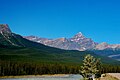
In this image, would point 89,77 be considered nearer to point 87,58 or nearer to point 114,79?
point 87,58

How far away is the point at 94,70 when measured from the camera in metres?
96.8

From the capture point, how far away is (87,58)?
9788 cm

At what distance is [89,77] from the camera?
99.6 metres

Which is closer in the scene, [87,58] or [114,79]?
[114,79]

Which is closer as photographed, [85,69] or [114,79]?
[114,79]

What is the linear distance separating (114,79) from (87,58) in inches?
1423

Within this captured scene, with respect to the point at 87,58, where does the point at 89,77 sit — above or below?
below

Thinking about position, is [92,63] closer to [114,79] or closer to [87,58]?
[87,58]

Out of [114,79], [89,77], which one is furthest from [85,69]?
[114,79]

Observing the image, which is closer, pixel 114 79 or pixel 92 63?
pixel 114 79

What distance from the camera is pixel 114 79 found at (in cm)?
6184

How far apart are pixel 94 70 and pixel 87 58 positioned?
172 inches

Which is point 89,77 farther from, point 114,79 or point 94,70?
point 114,79

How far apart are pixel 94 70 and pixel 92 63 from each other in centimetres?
260
